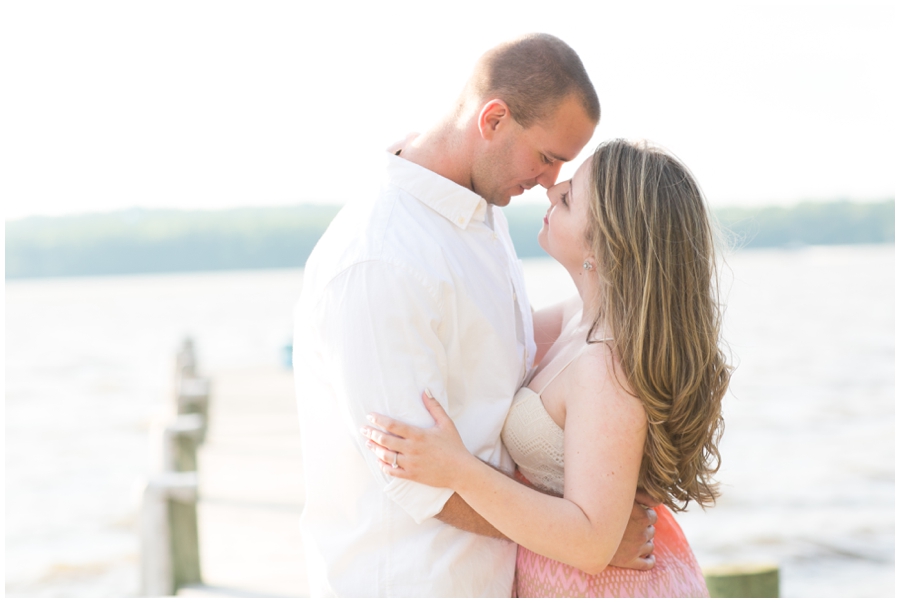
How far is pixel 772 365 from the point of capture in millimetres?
22594

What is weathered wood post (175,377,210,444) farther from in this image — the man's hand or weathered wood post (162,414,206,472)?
the man's hand

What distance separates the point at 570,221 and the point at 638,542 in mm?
1036

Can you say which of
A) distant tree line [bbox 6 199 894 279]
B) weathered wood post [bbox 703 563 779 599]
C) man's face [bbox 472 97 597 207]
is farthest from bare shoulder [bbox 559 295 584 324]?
distant tree line [bbox 6 199 894 279]

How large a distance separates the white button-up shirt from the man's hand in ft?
1.13

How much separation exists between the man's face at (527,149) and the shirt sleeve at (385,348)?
0.55 m

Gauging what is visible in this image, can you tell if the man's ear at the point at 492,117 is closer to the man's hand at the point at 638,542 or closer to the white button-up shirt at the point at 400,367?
the white button-up shirt at the point at 400,367

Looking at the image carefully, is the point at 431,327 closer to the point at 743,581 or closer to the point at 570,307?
the point at 570,307

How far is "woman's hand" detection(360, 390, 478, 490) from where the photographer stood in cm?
214

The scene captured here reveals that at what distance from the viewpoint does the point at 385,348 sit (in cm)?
213

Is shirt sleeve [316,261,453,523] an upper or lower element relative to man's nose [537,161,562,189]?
lower

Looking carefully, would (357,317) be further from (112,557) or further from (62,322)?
(62,322)

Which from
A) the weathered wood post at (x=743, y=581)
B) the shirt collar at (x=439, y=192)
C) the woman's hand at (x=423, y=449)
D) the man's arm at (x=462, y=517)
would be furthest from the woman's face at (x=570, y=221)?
the weathered wood post at (x=743, y=581)

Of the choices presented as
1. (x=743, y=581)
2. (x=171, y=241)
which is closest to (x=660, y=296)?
(x=743, y=581)

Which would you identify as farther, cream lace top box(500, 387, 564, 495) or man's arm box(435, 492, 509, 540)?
cream lace top box(500, 387, 564, 495)
